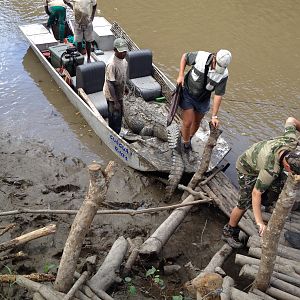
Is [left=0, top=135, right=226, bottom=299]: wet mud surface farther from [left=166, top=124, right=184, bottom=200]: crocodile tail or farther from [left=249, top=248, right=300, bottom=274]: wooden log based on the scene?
[left=249, top=248, right=300, bottom=274]: wooden log

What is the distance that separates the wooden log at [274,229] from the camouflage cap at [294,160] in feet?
0.87

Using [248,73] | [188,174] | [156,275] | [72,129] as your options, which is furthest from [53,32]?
[156,275]

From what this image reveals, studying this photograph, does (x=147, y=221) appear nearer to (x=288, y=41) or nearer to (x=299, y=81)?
(x=299, y=81)

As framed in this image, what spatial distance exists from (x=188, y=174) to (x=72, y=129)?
3.24m

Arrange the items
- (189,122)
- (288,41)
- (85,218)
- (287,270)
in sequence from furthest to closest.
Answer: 1. (288,41)
2. (189,122)
3. (287,270)
4. (85,218)

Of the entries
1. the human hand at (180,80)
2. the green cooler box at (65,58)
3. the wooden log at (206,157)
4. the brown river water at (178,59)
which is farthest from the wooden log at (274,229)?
the green cooler box at (65,58)

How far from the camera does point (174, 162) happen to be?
717 cm

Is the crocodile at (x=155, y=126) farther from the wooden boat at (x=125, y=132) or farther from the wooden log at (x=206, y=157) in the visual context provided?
the wooden log at (x=206, y=157)

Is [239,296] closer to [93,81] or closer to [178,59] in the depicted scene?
[93,81]

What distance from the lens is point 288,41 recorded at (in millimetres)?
13461

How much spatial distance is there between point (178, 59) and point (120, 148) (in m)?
5.30

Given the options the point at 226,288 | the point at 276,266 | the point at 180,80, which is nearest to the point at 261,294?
the point at 226,288

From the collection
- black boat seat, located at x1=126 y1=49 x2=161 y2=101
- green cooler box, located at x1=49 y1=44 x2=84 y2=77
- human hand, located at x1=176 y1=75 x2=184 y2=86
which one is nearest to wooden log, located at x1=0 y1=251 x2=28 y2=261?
human hand, located at x1=176 y1=75 x2=184 y2=86

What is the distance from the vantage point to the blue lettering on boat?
7.57m
